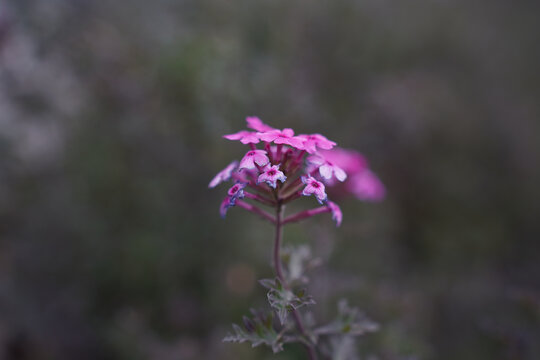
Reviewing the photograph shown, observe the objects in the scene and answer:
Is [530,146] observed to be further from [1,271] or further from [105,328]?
→ [1,271]

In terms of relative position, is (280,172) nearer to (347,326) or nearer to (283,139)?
(283,139)

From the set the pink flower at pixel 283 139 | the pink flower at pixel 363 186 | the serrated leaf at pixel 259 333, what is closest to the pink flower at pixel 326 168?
the pink flower at pixel 283 139

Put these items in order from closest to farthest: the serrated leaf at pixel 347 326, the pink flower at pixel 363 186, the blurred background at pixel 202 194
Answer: the serrated leaf at pixel 347 326, the pink flower at pixel 363 186, the blurred background at pixel 202 194

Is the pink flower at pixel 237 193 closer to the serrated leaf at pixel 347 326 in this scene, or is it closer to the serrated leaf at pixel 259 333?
the serrated leaf at pixel 259 333

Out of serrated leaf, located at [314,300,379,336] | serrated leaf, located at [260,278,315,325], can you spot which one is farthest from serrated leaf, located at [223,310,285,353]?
serrated leaf, located at [314,300,379,336]

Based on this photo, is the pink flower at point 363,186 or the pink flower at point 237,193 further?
the pink flower at point 363,186

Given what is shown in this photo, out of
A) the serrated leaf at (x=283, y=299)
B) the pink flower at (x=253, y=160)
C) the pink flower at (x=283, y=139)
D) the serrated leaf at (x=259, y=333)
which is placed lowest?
the serrated leaf at (x=259, y=333)

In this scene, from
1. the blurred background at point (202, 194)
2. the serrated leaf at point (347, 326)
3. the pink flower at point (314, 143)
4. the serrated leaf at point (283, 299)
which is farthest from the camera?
the blurred background at point (202, 194)
